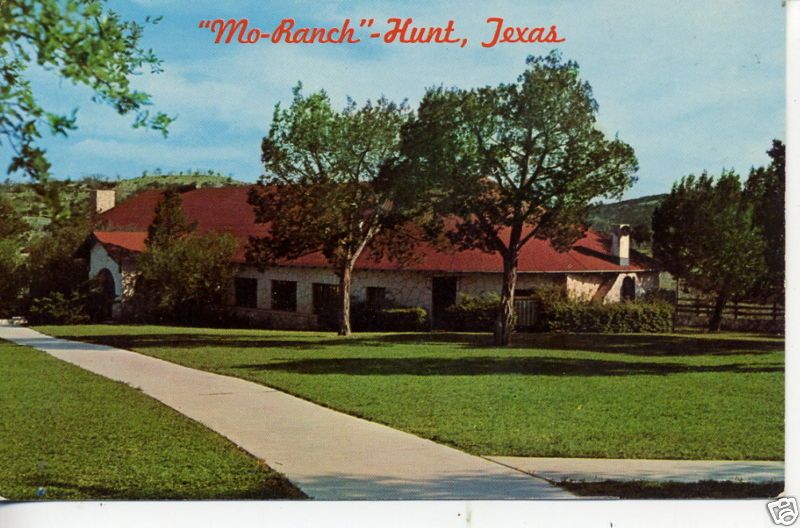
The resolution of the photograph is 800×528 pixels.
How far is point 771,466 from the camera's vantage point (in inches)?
225

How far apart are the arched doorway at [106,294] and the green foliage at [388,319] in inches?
65.4

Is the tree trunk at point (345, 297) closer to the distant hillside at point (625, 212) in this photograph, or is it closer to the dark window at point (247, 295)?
the dark window at point (247, 295)

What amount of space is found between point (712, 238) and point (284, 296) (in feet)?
9.42

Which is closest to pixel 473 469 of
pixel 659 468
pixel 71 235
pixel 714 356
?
pixel 659 468

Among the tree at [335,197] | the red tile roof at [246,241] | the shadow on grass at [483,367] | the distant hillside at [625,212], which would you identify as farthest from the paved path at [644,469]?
the tree at [335,197]

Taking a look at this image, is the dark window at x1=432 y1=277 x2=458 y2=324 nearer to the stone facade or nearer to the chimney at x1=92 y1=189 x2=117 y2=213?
the stone facade

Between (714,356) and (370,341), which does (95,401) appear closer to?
(370,341)

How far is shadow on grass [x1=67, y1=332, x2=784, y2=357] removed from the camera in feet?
21.0

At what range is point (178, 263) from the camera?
616 centimetres

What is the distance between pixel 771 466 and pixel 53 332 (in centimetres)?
466

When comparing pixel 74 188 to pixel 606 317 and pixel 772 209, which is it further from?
pixel 772 209

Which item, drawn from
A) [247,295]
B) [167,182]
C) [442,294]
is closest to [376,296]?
[442,294]

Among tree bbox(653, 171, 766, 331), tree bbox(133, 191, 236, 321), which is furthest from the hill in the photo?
tree bbox(653, 171, 766, 331)

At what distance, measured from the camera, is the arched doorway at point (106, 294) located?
6.41 metres
